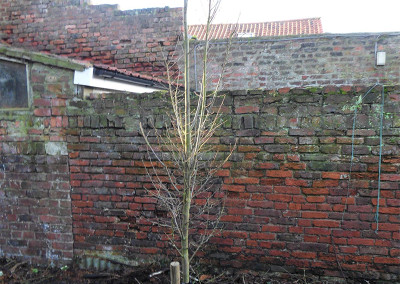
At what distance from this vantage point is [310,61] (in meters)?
6.04

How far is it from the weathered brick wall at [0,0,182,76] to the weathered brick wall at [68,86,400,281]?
11.5 ft

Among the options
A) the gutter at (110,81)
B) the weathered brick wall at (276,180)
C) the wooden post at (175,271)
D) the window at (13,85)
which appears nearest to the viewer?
the wooden post at (175,271)

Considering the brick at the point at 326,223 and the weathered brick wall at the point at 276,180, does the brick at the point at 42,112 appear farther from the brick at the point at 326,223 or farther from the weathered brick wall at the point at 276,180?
the brick at the point at 326,223

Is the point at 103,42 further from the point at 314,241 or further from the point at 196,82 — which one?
the point at 314,241

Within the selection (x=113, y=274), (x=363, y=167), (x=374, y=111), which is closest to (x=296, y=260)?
(x=363, y=167)

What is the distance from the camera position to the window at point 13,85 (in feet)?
11.9

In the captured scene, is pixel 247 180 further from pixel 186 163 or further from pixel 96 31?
pixel 96 31

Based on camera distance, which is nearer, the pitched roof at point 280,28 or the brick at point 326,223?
the brick at point 326,223

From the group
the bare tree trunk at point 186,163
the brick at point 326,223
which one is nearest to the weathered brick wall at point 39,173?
the bare tree trunk at point 186,163

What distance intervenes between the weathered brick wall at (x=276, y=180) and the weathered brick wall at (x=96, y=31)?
138 inches

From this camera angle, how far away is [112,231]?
136 inches

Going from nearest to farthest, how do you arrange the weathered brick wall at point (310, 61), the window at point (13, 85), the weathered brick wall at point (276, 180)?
the weathered brick wall at point (276, 180) → the window at point (13, 85) → the weathered brick wall at point (310, 61)

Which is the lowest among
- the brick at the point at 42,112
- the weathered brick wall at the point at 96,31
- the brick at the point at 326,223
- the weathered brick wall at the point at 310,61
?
the brick at the point at 326,223

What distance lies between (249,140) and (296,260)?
137 centimetres
